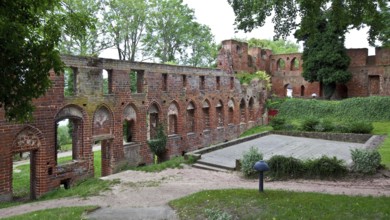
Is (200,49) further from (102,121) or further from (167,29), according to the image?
(102,121)

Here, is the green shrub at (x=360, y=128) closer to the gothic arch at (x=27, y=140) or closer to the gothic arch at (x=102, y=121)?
the gothic arch at (x=102, y=121)

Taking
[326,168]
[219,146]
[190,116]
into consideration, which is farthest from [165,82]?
[326,168]

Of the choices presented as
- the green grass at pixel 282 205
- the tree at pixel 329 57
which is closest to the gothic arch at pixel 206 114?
the tree at pixel 329 57

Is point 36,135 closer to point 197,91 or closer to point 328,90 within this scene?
point 197,91

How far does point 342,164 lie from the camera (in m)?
13.4

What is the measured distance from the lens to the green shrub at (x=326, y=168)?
13109mm

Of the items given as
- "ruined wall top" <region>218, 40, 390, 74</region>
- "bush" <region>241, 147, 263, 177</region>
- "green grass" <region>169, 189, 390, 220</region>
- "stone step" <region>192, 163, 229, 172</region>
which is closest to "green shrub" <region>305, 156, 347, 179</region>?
"bush" <region>241, 147, 263, 177</region>

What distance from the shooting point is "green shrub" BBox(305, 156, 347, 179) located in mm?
13109

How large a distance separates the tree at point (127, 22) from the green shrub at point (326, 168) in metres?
31.0

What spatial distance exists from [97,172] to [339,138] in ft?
53.0

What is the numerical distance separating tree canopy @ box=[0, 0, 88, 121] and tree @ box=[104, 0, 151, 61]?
34.1 meters

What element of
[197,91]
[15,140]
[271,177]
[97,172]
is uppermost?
[197,91]

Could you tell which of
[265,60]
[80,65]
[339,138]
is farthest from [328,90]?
[80,65]

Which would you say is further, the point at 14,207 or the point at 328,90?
the point at 328,90
